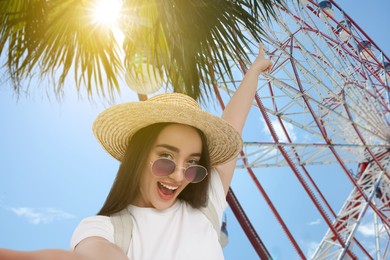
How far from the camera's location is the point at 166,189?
1556 mm

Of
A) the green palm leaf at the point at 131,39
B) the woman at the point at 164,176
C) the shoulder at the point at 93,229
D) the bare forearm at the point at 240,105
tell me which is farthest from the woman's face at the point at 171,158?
the green palm leaf at the point at 131,39

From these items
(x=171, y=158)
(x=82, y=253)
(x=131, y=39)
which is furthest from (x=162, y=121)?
(x=131, y=39)

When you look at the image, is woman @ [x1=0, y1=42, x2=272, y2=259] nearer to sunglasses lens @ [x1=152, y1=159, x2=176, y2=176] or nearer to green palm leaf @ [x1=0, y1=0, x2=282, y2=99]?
sunglasses lens @ [x1=152, y1=159, x2=176, y2=176]

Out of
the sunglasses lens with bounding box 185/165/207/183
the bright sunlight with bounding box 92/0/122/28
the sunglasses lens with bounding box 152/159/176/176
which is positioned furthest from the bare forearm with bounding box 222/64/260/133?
the bright sunlight with bounding box 92/0/122/28

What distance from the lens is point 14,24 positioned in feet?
10.1

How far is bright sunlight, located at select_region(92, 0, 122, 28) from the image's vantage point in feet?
10.6

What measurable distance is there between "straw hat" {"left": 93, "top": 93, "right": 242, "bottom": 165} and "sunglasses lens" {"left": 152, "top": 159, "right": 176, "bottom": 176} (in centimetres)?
17

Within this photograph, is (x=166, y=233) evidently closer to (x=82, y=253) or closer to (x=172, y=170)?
(x=172, y=170)

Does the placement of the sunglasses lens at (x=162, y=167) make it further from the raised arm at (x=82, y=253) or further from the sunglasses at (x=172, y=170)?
the raised arm at (x=82, y=253)

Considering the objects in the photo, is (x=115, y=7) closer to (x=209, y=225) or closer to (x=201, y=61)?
(x=201, y=61)

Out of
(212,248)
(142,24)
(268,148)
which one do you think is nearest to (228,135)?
(212,248)

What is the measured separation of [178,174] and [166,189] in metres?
0.07

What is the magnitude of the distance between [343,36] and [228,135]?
13.0 m

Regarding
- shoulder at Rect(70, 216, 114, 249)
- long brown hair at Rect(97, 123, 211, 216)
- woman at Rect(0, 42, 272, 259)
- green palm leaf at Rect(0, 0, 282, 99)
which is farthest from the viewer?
green palm leaf at Rect(0, 0, 282, 99)
